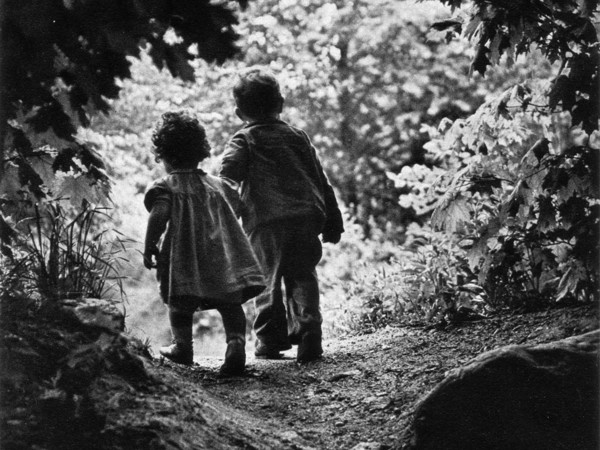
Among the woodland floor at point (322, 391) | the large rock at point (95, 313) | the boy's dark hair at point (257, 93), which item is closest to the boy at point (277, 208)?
the boy's dark hair at point (257, 93)

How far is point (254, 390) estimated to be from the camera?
144 inches

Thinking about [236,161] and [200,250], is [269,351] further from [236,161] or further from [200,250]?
[236,161]

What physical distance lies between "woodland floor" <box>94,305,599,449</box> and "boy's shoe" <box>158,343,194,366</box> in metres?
0.08

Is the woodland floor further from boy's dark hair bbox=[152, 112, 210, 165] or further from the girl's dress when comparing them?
boy's dark hair bbox=[152, 112, 210, 165]

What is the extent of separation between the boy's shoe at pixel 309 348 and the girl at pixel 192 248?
48 cm

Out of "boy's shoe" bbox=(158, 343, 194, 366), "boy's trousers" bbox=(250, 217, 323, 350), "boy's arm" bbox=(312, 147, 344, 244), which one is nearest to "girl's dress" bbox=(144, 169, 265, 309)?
"boy's shoe" bbox=(158, 343, 194, 366)

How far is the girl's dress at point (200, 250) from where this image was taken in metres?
3.98

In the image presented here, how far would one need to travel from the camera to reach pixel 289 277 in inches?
182

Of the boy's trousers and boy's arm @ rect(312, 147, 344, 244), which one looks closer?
the boy's trousers

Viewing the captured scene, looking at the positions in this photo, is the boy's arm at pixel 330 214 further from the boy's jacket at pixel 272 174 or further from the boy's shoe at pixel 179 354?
the boy's shoe at pixel 179 354

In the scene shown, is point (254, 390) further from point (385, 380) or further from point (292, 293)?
point (292, 293)

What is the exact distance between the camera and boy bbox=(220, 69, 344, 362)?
448 centimetres

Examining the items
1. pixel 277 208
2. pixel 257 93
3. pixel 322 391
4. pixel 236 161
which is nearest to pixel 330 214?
pixel 277 208

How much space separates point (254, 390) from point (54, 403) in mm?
1412
